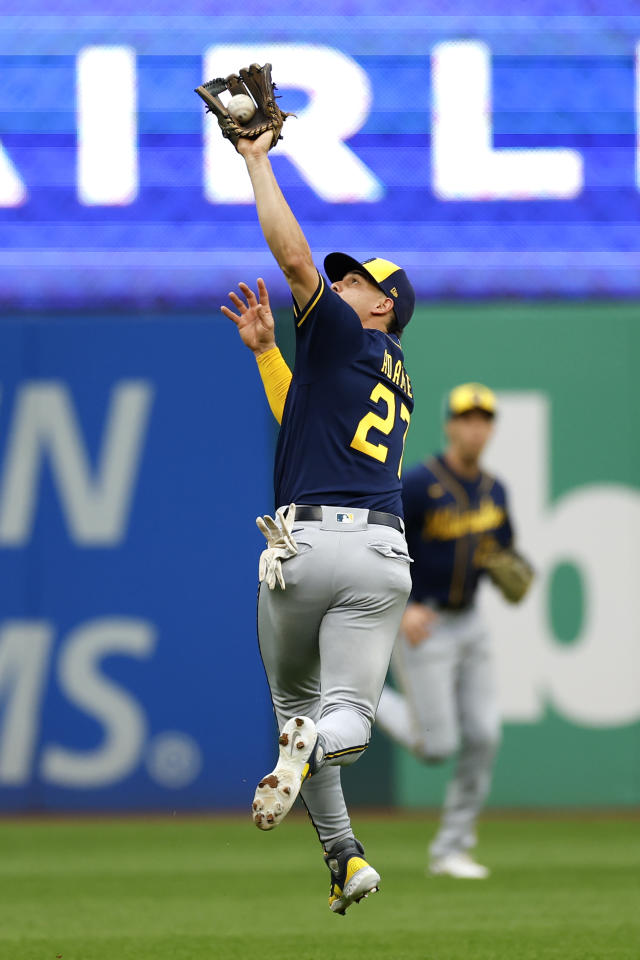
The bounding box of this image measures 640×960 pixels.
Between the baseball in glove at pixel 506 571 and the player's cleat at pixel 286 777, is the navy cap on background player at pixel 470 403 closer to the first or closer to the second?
the baseball in glove at pixel 506 571

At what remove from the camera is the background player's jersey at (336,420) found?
504cm

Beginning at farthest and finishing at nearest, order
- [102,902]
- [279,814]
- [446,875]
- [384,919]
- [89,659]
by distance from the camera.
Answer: [89,659]
[446,875]
[102,902]
[384,919]
[279,814]

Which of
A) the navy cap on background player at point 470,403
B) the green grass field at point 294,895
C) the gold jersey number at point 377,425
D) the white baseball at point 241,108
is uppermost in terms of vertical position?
the white baseball at point 241,108

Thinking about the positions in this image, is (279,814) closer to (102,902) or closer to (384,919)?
(384,919)

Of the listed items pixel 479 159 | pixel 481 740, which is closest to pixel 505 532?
pixel 481 740

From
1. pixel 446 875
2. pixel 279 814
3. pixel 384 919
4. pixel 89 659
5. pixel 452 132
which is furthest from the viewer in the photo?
pixel 452 132

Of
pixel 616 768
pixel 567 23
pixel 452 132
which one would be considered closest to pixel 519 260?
pixel 452 132

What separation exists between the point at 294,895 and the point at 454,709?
1.47m

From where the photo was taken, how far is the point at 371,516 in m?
5.08

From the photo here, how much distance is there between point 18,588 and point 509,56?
4901mm

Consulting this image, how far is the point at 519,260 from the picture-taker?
11.3 m

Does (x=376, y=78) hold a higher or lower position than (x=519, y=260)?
higher

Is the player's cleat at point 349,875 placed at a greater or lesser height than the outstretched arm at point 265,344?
lesser

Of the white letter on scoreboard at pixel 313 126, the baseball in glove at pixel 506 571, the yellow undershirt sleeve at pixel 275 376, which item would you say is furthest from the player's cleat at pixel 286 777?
the white letter on scoreboard at pixel 313 126
